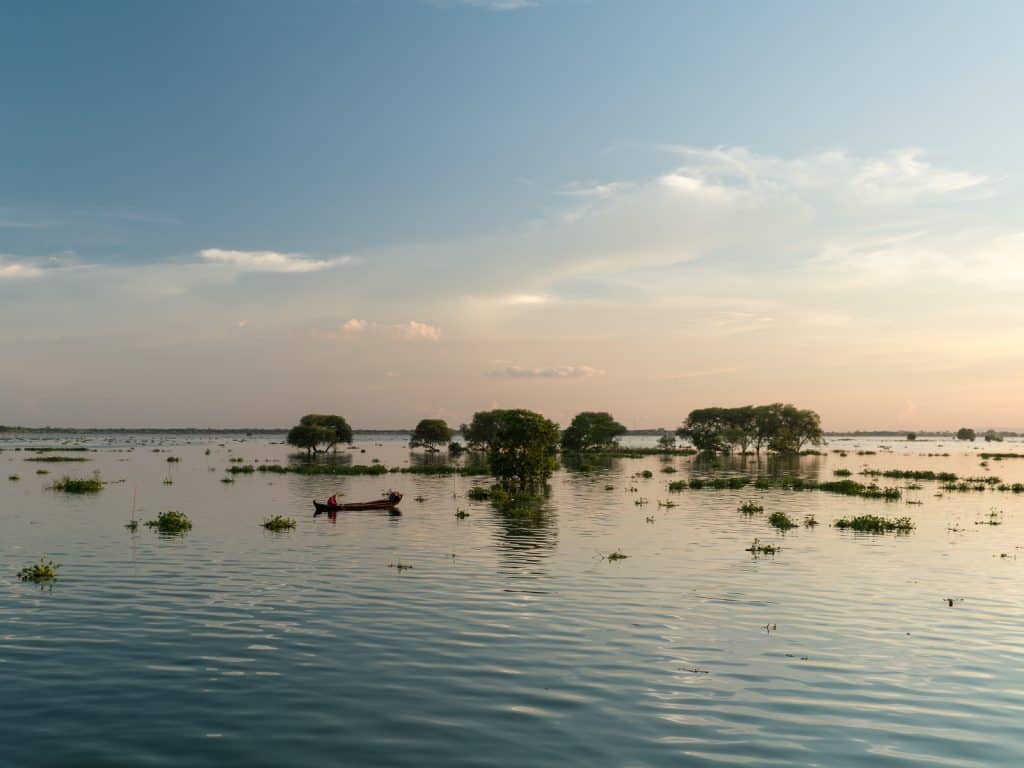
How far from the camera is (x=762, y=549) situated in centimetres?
3903

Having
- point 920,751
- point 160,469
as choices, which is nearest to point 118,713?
point 920,751

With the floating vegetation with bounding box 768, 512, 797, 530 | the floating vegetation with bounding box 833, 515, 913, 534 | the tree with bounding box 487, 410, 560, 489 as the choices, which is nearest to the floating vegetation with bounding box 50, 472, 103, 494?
the tree with bounding box 487, 410, 560, 489

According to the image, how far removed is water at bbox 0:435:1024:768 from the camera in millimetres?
14836

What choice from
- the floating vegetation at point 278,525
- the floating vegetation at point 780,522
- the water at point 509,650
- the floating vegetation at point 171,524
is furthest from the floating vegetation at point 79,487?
the floating vegetation at point 780,522

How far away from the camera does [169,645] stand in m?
21.4

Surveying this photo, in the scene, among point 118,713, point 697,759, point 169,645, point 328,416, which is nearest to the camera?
point 697,759

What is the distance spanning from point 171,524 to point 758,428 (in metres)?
155

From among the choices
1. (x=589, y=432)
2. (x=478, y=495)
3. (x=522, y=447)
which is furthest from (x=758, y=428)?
(x=478, y=495)

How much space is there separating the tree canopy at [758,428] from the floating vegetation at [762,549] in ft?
445

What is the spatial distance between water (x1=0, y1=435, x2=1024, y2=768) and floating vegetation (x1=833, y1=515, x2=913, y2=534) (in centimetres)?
382

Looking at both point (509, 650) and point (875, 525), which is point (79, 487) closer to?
point (509, 650)

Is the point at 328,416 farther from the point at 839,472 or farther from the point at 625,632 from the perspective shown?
the point at 625,632

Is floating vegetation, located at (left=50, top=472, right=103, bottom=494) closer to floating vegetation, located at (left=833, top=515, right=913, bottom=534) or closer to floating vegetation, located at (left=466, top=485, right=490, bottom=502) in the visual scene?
floating vegetation, located at (left=466, top=485, right=490, bottom=502)

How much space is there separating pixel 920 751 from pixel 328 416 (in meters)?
172
